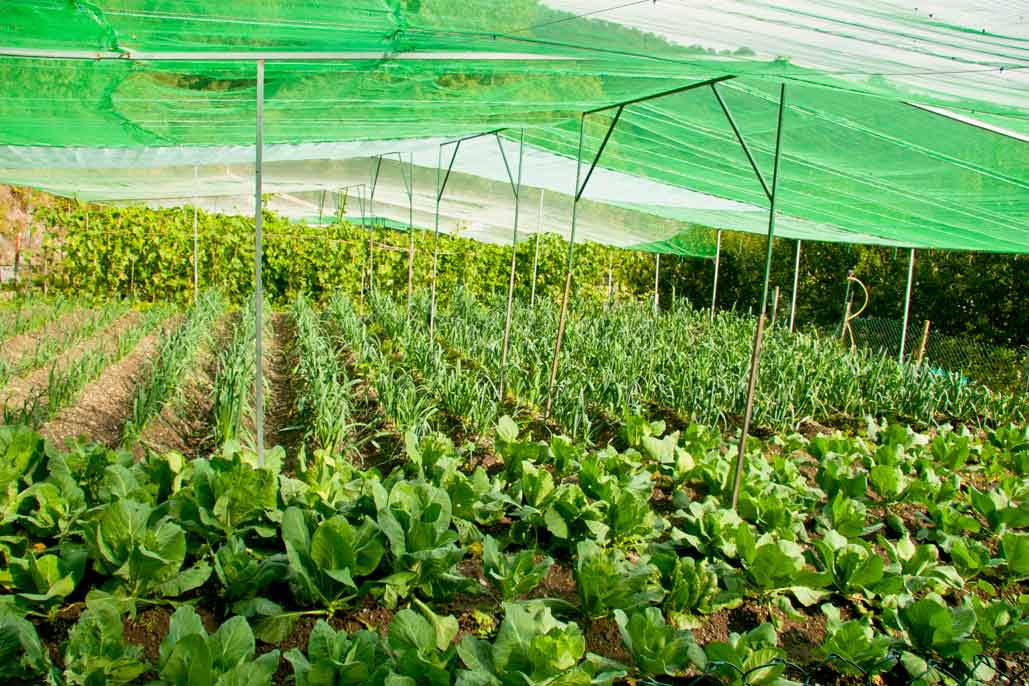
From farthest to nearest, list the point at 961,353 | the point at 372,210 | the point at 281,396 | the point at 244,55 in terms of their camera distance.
→ the point at 961,353 → the point at 372,210 → the point at 281,396 → the point at 244,55

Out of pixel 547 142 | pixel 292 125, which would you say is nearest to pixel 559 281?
pixel 547 142

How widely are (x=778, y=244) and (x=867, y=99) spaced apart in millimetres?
10837

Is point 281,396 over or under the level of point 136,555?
under

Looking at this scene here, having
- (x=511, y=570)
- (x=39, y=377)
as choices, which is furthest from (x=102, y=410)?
(x=511, y=570)

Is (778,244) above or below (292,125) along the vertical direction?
below

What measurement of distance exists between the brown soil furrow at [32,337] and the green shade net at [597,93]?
1.41 m

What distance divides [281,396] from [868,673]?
14.1ft

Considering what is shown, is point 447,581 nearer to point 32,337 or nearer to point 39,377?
point 39,377

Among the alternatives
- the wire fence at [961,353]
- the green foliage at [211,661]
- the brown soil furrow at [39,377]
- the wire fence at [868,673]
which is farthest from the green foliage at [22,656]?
the wire fence at [961,353]

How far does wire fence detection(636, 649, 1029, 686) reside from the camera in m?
1.97

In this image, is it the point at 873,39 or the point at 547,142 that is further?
the point at 547,142

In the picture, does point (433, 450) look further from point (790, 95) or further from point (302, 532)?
point (790, 95)

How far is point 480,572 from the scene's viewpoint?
271cm

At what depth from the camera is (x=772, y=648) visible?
201 centimetres
